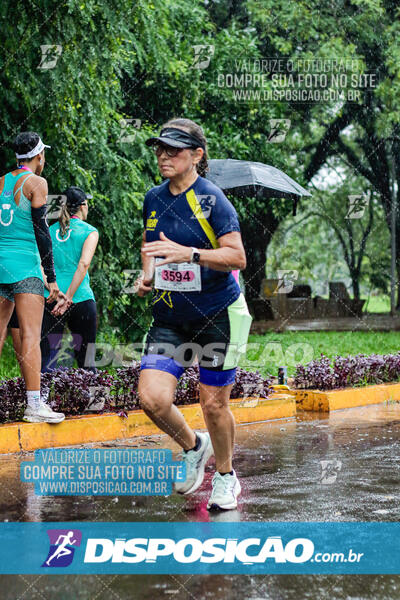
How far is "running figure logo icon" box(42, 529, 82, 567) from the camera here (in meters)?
4.04

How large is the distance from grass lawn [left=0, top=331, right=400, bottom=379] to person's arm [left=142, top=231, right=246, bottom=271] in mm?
6331

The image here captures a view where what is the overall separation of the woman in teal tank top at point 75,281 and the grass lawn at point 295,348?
10.4 ft

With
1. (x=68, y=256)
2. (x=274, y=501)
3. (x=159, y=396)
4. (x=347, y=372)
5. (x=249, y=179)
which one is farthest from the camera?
(x=249, y=179)

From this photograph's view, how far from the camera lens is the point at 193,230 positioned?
471cm

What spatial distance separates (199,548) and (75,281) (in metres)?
3.80

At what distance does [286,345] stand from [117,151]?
5.49m

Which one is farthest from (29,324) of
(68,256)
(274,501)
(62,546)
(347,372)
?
(347,372)

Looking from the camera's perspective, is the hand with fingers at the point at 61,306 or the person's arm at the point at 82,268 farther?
the person's arm at the point at 82,268

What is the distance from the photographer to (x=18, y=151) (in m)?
6.68

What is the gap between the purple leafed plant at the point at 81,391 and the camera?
7051mm

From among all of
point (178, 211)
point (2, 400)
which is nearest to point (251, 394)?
point (2, 400)

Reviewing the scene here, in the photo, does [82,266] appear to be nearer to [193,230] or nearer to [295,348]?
[193,230]

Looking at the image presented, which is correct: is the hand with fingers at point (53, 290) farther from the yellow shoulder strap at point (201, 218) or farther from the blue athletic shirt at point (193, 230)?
the yellow shoulder strap at point (201, 218)

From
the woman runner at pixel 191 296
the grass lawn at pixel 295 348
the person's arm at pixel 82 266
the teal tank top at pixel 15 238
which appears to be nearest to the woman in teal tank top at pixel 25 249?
the teal tank top at pixel 15 238
